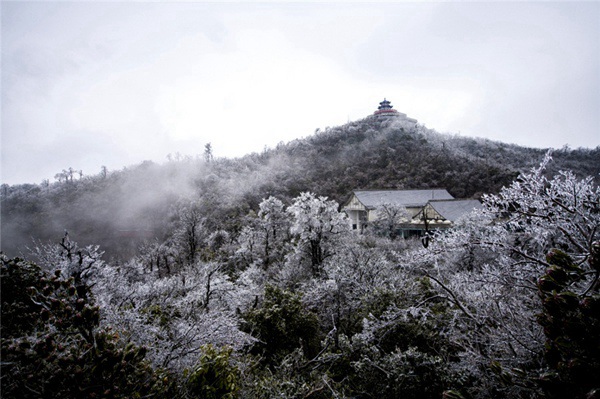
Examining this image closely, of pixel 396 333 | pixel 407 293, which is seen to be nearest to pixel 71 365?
pixel 396 333

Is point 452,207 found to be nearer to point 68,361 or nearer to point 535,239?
point 535,239

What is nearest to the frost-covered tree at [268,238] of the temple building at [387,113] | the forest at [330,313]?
the forest at [330,313]

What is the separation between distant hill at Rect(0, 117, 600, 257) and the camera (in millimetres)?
38656

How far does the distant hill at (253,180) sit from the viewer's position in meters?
38.7

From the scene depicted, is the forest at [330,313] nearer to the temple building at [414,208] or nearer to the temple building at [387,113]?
the temple building at [414,208]

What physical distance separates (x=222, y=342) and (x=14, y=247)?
134 feet

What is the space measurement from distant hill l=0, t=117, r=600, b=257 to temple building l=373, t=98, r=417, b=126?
41.3 feet

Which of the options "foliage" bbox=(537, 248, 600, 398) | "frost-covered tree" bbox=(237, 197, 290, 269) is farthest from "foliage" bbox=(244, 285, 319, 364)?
"frost-covered tree" bbox=(237, 197, 290, 269)

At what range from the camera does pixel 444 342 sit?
6.86m

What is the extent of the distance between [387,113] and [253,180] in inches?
1993

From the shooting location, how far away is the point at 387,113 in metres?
77.4

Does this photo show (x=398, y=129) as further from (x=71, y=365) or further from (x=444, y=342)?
(x=71, y=365)

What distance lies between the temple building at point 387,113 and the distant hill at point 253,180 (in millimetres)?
12575

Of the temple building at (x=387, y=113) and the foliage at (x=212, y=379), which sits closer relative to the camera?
the foliage at (x=212, y=379)
